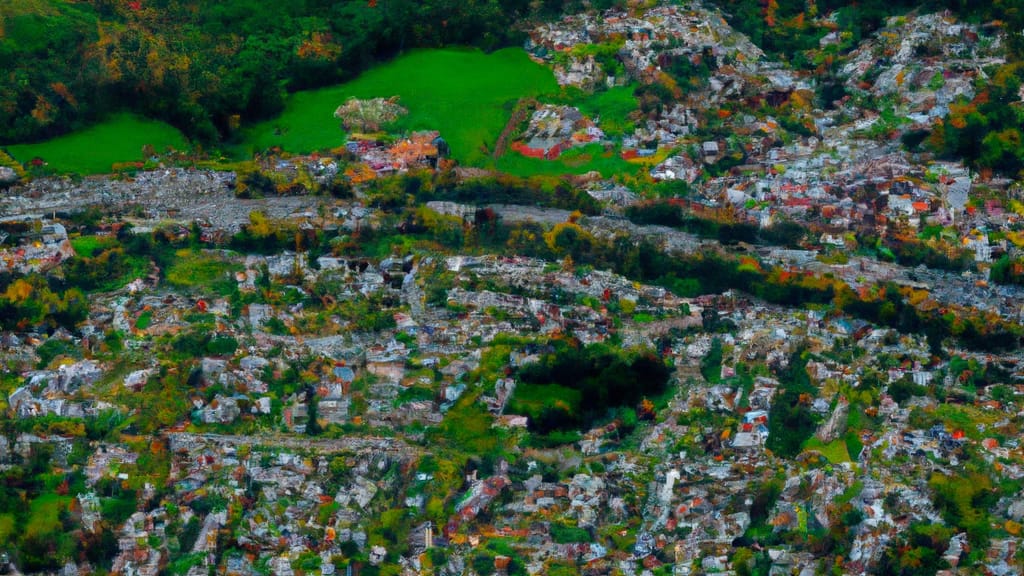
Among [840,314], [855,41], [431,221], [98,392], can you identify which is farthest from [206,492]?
[855,41]

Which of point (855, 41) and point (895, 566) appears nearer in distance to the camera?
point (895, 566)

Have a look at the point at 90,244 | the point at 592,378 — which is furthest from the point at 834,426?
the point at 90,244

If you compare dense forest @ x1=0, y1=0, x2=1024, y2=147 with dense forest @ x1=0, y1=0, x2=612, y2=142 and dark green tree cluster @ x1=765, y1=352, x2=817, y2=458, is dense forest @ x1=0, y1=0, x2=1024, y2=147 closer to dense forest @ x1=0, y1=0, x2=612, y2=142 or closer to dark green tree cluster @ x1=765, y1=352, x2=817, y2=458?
dense forest @ x1=0, y1=0, x2=612, y2=142

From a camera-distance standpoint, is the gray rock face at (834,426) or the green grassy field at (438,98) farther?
the green grassy field at (438,98)

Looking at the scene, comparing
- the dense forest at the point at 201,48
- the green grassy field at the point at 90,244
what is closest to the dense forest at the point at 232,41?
the dense forest at the point at 201,48

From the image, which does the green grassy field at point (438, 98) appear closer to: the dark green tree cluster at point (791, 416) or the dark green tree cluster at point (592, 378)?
the dark green tree cluster at point (592, 378)

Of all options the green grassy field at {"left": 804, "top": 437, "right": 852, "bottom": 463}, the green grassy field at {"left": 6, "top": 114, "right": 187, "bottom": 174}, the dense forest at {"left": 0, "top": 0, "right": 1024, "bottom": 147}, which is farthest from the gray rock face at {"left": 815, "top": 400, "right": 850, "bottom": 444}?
the green grassy field at {"left": 6, "top": 114, "right": 187, "bottom": 174}

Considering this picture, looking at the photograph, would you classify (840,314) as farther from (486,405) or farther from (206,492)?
(206,492)
